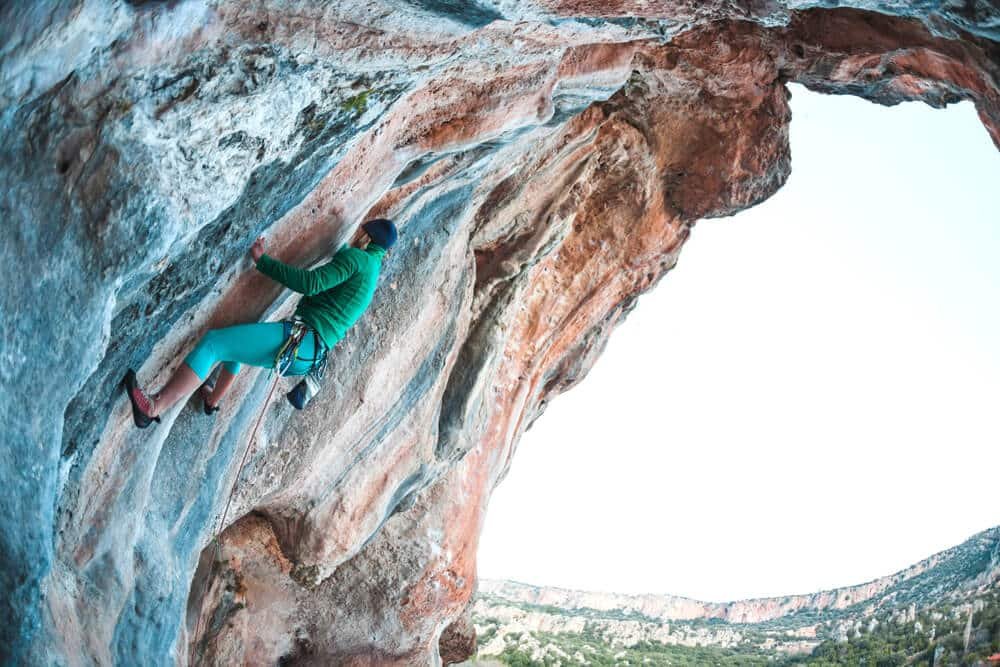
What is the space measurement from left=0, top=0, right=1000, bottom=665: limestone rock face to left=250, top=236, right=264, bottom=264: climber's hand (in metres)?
0.17

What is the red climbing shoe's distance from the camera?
18.5 feet

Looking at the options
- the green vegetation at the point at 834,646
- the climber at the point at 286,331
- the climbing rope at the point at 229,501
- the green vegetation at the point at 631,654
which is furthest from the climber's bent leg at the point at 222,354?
the green vegetation at the point at 631,654

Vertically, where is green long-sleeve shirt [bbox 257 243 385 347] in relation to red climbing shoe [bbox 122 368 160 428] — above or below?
above

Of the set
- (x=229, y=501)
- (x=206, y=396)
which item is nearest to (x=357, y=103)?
(x=206, y=396)

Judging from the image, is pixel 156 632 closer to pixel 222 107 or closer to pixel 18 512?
pixel 18 512

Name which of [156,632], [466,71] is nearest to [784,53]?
[466,71]

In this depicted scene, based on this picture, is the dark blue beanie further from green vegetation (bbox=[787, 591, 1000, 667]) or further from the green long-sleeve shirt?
green vegetation (bbox=[787, 591, 1000, 667])

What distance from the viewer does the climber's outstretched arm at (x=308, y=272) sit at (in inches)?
242

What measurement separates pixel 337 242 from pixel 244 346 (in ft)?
4.25

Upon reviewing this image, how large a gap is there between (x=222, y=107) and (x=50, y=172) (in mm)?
970

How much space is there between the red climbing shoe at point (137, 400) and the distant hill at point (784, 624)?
7717 mm

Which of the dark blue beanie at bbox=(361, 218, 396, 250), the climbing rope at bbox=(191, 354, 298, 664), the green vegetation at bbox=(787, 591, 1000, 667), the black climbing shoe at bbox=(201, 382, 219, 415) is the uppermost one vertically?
the dark blue beanie at bbox=(361, 218, 396, 250)

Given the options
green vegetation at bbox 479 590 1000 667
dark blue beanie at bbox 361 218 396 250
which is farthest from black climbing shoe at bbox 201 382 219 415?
green vegetation at bbox 479 590 1000 667

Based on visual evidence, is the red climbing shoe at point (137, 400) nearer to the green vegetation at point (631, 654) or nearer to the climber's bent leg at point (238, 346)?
the climber's bent leg at point (238, 346)
